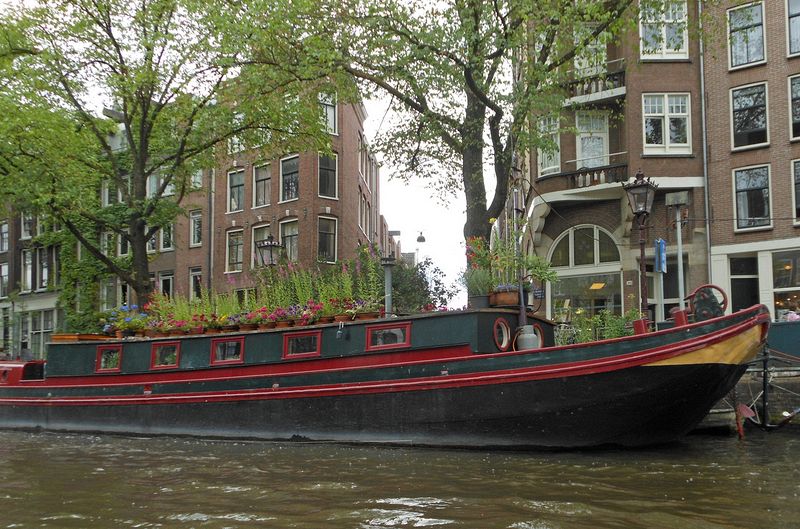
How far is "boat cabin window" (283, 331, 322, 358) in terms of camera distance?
40.0 ft

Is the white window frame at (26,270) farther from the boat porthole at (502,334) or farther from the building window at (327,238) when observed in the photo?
the boat porthole at (502,334)

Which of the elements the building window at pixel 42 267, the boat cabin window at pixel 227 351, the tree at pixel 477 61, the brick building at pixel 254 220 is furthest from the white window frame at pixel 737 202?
the building window at pixel 42 267

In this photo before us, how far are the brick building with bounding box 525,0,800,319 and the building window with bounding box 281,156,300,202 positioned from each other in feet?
34.9

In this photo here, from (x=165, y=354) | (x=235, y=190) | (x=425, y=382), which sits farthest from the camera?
(x=235, y=190)

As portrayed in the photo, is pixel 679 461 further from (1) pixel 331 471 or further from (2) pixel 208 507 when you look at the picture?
(2) pixel 208 507

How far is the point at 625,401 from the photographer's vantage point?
32.7ft

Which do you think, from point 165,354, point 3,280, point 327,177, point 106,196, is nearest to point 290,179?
point 327,177

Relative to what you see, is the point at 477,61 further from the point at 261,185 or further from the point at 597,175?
the point at 261,185

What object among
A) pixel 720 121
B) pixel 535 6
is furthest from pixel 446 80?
pixel 720 121

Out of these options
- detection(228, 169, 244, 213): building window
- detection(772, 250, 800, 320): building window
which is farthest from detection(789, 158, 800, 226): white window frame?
detection(228, 169, 244, 213): building window

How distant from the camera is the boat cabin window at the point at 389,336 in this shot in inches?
449

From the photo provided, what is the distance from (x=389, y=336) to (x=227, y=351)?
3145mm

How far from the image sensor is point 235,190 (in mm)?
31406

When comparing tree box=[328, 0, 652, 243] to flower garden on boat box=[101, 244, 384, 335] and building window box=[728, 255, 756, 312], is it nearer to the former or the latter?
flower garden on boat box=[101, 244, 384, 335]
